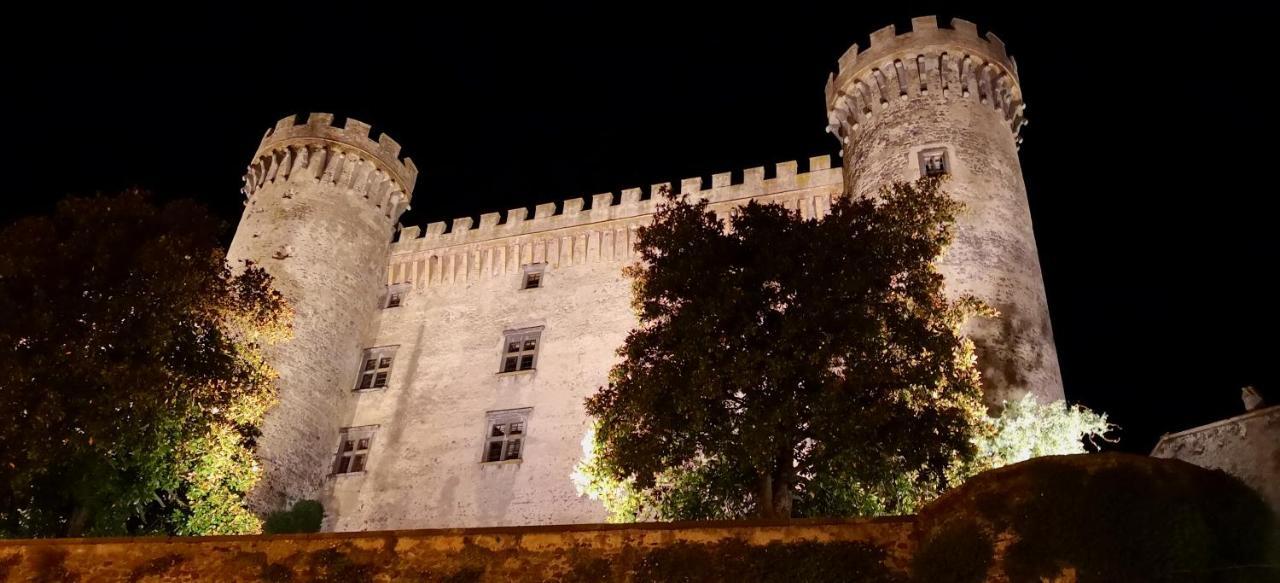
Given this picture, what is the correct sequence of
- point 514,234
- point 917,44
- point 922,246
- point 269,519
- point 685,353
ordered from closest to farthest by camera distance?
point 685,353 < point 922,246 < point 269,519 < point 917,44 < point 514,234

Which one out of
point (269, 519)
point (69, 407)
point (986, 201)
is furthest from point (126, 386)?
point (986, 201)

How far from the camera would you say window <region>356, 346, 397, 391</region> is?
2559 centimetres

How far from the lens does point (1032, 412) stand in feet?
53.9

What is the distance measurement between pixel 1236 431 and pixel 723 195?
51.1ft

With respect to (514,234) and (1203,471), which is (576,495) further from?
(1203,471)

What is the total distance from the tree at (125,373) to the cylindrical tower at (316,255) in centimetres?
555

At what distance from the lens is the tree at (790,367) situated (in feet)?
43.6

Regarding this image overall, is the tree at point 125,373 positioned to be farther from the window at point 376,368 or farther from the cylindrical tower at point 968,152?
the cylindrical tower at point 968,152

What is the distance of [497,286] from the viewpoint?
26.7 metres

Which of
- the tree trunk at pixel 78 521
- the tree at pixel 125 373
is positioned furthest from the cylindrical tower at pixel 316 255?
the tree trunk at pixel 78 521

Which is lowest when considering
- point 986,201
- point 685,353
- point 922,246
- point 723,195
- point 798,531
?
point 798,531

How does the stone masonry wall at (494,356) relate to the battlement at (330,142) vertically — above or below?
below

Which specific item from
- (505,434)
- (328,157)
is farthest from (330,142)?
(505,434)

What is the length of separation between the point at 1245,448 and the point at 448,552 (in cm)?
922
